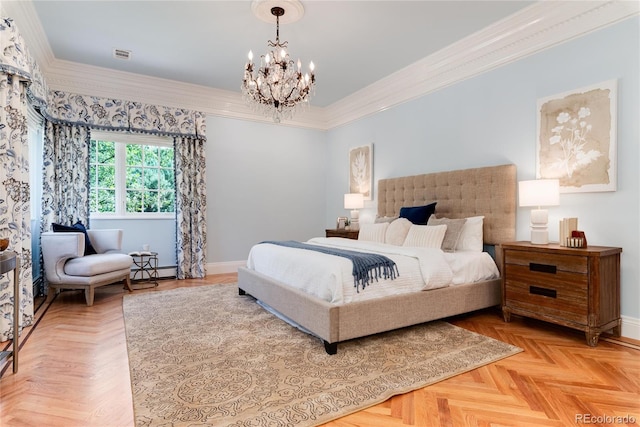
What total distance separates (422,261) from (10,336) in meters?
3.28

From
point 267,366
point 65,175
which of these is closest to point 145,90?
point 65,175

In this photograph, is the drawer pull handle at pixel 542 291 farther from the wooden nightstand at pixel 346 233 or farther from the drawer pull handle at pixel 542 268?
the wooden nightstand at pixel 346 233

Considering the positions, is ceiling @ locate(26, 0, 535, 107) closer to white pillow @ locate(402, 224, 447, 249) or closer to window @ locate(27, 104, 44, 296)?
window @ locate(27, 104, 44, 296)

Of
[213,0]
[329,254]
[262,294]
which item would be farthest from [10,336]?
[213,0]

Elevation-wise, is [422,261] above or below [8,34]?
below

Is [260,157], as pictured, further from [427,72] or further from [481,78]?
[481,78]

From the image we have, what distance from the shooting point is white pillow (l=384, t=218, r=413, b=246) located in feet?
12.5

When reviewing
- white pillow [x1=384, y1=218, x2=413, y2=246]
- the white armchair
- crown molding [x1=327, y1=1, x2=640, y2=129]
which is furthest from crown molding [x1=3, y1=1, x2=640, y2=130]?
the white armchair

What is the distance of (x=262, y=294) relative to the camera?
3.41 metres

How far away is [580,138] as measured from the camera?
2.95 m

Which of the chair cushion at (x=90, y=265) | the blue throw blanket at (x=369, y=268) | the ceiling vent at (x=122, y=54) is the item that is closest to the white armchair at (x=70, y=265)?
the chair cushion at (x=90, y=265)

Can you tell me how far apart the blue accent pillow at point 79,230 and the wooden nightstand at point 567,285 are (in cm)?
462

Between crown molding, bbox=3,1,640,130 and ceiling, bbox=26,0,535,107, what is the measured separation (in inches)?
4.9

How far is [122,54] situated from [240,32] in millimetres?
1619
